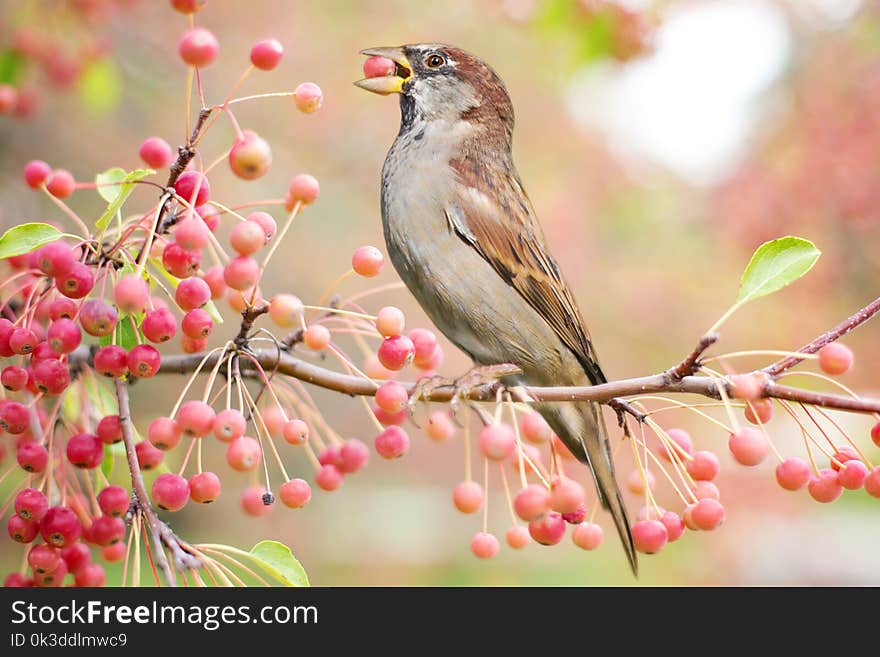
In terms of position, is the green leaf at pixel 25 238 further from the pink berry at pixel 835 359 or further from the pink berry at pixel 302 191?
the pink berry at pixel 835 359

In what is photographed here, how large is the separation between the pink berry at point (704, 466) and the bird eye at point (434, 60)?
141 cm

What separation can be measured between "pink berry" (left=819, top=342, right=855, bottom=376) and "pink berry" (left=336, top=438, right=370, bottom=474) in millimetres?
960

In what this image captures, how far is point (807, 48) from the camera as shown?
18.0ft

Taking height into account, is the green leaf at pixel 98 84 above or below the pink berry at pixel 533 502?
above

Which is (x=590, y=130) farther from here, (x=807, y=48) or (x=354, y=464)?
(x=354, y=464)

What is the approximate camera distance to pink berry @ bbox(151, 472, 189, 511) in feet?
5.24

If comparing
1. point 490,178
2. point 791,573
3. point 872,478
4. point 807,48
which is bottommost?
point 872,478

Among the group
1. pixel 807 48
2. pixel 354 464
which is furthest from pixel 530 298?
pixel 807 48

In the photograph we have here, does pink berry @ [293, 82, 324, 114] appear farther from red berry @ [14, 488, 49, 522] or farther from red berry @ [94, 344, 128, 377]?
red berry @ [14, 488, 49, 522]

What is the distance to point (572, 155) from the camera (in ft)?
17.3

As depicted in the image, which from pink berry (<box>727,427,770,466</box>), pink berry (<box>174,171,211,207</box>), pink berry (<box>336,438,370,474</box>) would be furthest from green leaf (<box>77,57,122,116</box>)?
pink berry (<box>727,427,770,466</box>)

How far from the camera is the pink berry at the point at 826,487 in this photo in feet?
5.49

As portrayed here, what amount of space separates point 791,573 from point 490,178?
21.9ft

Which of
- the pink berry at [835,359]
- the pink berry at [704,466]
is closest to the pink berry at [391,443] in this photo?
the pink berry at [704,466]
